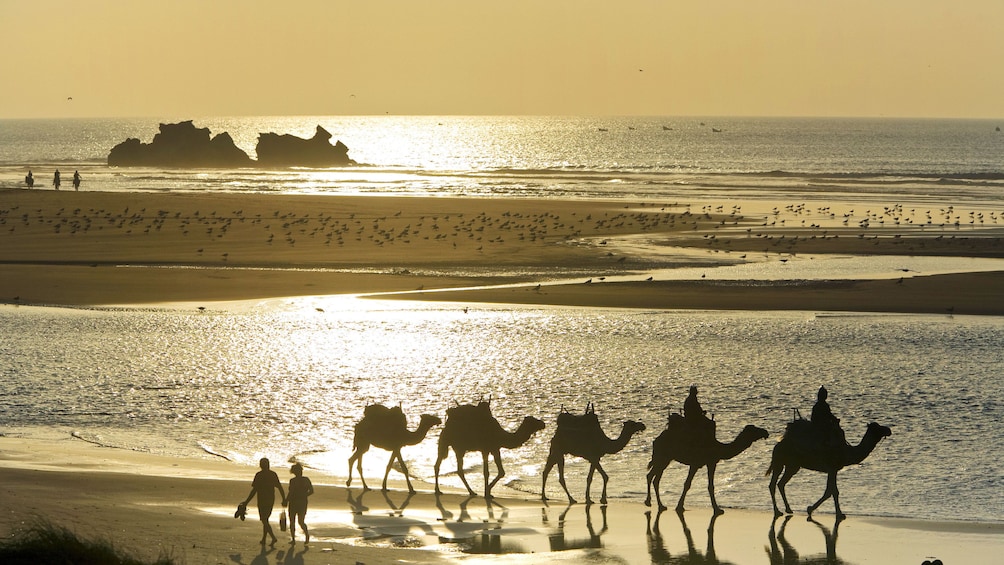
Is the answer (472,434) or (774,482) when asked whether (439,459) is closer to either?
(472,434)

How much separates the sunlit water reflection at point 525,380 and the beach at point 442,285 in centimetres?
113

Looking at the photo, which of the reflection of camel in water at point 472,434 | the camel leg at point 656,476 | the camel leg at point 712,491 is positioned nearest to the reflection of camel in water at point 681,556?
the camel leg at point 712,491

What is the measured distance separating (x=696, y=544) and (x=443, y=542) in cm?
292

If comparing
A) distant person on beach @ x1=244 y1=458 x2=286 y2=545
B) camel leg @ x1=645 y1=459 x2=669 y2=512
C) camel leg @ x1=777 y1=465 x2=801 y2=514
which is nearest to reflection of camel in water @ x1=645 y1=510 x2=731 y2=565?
camel leg @ x1=645 y1=459 x2=669 y2=512

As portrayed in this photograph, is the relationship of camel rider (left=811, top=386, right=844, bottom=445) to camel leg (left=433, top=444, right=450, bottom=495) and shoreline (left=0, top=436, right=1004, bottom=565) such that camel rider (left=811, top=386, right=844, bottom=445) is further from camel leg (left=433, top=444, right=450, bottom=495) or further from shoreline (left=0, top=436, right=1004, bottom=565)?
camel leg (left=433, top=444, right=450, bottom=495)

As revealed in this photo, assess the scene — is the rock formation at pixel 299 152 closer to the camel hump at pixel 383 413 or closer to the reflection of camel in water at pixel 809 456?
the camel hump at pixel 383 413

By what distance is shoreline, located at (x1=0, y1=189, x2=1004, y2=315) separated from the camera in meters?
35.0

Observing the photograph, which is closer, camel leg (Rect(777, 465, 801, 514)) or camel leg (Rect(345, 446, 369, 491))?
camel leg (Rect(777, 465, 801, 514))

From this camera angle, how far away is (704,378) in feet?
77.2

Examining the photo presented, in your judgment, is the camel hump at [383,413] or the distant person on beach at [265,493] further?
the camel hump at [383,413]

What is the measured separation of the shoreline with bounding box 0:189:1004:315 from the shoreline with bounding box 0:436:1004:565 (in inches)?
718

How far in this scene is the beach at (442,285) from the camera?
44.5ft

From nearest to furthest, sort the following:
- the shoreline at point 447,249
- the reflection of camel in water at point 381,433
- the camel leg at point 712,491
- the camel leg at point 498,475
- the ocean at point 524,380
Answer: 1. the camel leg at point 712,491
2. the camel leg at point 498,475
3. the reflection of camel in water at point 381,433
4. the ocean at point 524,380
5. the shoreline at point 447,249

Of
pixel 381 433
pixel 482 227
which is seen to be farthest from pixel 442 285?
pixel 381 433
